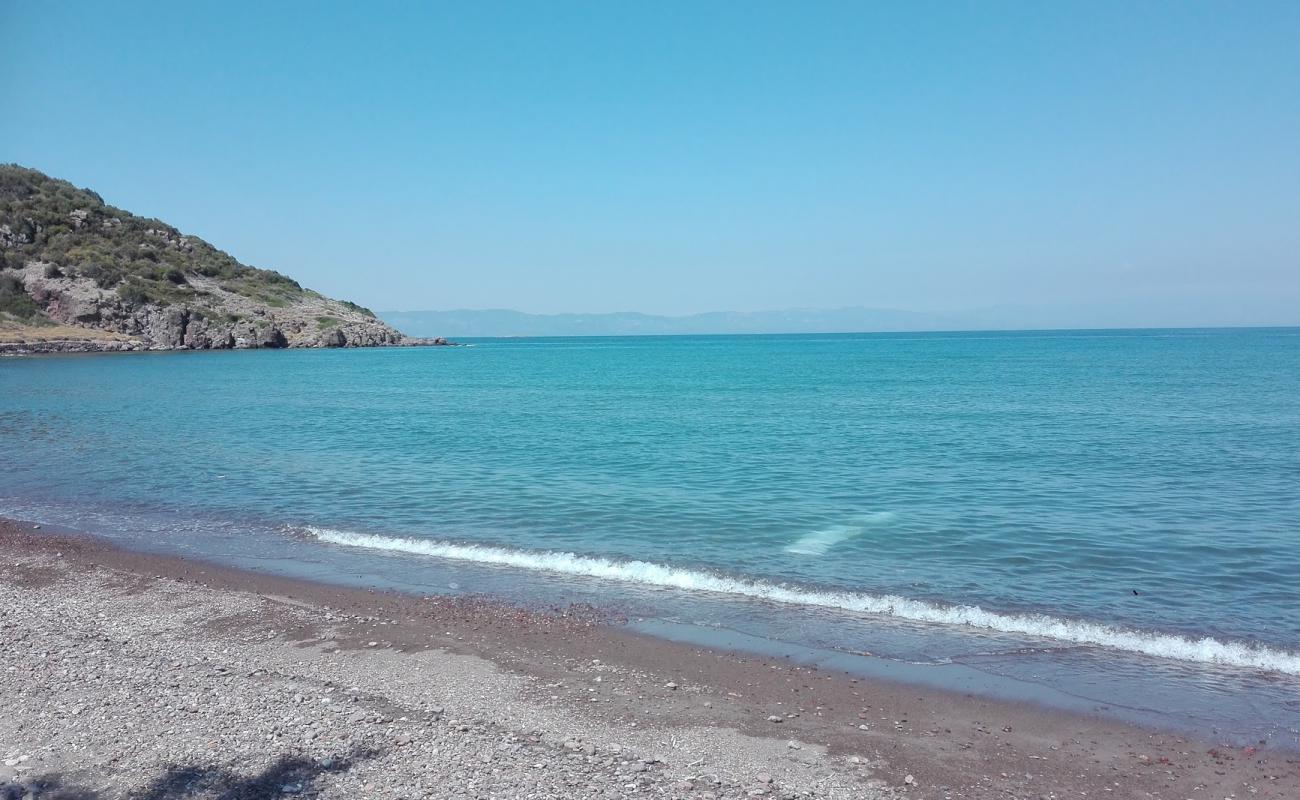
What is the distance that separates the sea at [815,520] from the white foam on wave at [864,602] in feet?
0.19

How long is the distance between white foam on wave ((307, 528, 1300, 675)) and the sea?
57 millimetres

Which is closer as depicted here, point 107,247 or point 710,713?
point 710,713

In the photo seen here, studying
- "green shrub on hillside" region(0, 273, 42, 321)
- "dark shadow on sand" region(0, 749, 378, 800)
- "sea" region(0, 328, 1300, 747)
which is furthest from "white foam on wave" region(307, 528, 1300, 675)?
"green shrub on hillside" region(0, 273, 42, 321)

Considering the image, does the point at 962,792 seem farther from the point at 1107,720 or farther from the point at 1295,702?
the point at 1295,702

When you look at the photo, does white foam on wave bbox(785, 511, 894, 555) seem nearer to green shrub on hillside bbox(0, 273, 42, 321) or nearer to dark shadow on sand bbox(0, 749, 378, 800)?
dark shadow on sand bbox(0, 749, 378, 800)

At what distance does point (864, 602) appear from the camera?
14.0m

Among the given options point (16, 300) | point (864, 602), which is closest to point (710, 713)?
point (864, 602)

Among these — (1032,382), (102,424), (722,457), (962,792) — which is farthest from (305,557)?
(1032,382)

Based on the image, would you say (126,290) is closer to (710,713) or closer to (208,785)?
(208,785)

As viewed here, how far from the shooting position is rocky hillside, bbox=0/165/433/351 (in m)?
111

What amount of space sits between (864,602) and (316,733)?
8.68 metres

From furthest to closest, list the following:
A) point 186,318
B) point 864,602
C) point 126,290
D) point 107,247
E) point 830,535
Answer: point 107,247, point 186,318, point 126,290, point 830,535, point 864,602

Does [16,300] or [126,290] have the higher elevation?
[126,290]

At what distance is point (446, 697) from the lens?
9891 millimetres
